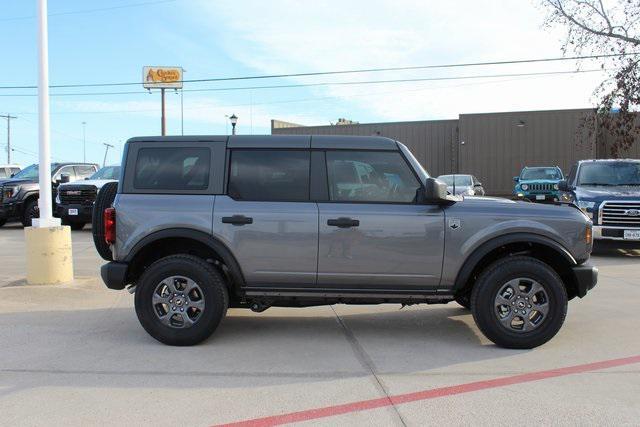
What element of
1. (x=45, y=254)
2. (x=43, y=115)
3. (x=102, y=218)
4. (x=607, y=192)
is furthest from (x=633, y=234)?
(x=43, y=115)

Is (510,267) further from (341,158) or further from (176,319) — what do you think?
(176,319)

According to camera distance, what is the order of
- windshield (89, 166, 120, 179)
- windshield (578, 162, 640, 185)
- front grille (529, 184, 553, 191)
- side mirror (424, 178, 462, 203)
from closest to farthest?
1. side mirror (424, 178, 462, 203)
2. windshield (578, 162, 640, 185)
3. windshield (89, 166, 120, 179)
4. front grille (529, 184, 553, 191)

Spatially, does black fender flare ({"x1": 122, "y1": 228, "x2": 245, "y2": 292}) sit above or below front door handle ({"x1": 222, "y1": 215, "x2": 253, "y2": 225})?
below

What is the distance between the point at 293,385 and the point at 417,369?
3.51 ft

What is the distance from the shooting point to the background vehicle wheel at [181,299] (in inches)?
203

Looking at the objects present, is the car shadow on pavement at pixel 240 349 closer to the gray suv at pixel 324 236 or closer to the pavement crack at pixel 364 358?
the pavement crack at pixel 364 358

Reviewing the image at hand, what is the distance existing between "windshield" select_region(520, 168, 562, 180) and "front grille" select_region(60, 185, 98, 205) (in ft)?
48.3

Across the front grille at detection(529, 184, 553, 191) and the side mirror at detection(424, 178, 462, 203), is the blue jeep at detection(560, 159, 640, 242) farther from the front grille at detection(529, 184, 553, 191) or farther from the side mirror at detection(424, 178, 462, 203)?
the front grille at detection(529, 184, 553, 191)

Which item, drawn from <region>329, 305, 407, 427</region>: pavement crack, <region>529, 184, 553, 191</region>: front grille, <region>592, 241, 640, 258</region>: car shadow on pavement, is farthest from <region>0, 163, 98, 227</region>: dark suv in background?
<region>529, 184, 553, 191</region>: front grille

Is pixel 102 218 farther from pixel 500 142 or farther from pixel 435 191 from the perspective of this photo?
pixel 500 142

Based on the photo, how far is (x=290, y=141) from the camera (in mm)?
5367

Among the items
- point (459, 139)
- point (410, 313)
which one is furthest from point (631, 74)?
point (410, 313)

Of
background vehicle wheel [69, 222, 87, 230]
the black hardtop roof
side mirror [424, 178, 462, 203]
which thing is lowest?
background vehicle wheel [69, 222, 87, 230]

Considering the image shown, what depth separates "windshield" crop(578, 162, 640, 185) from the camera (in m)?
11.9
